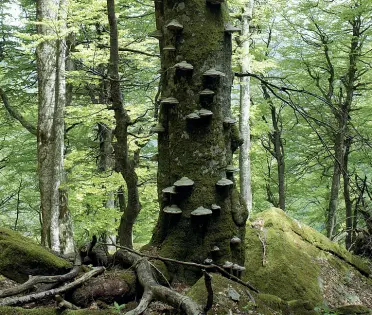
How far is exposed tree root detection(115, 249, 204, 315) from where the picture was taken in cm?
233

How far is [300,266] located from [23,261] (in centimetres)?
378

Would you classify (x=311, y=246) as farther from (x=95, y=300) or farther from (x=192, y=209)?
(x=95, y=300)

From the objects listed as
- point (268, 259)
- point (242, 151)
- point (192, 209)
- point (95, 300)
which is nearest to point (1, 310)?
point (95, 300)

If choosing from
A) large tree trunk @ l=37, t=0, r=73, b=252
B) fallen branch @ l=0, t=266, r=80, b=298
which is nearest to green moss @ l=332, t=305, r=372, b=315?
fallen branch @ l=0, t=266, r=80, b=298

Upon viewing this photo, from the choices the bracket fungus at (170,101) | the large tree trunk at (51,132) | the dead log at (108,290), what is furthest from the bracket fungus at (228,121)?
the large tree trunk at (51,132)

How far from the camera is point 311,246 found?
5883mm

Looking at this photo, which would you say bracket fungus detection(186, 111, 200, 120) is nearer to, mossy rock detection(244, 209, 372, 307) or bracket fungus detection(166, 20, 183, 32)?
bracket fungus detection(166, 20, 183, 32)

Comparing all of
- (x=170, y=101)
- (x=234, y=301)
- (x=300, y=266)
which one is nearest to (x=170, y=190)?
(x=170, y=101)

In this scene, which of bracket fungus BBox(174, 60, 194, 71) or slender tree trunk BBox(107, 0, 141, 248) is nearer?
bracket fungus BBox(174, 60, 194, 71)

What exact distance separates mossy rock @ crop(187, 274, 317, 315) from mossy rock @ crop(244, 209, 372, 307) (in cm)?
172

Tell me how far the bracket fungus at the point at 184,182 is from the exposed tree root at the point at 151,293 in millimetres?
743

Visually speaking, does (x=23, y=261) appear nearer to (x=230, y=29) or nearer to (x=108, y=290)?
(x=108, y=290)

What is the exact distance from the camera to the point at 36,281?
2684mm

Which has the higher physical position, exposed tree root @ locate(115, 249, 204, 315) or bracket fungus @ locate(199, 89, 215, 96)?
bracket fungus @ locate(199, 89, 215, 96)
